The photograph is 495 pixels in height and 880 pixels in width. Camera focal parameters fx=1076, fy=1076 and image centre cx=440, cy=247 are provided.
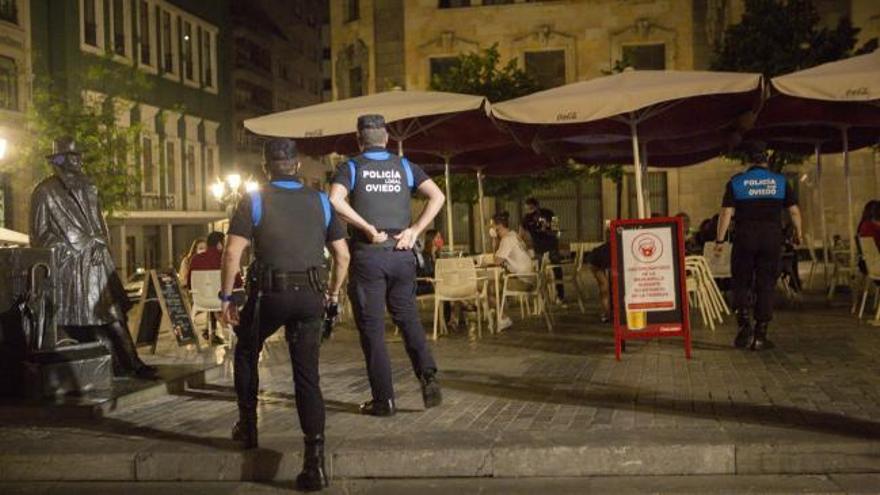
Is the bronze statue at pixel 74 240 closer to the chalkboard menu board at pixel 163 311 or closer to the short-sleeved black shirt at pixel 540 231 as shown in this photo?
the chalkboard menu board at pixel 163 311

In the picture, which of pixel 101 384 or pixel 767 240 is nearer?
pixel 101 384

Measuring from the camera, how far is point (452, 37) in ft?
Result: 119

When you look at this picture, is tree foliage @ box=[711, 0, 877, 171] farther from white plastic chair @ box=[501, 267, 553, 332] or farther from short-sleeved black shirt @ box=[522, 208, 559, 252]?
white plastic chair @ box=[501, 267, 553, 332]

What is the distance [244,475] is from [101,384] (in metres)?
2.53

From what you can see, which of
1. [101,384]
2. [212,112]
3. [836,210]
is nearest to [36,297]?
[101,384]

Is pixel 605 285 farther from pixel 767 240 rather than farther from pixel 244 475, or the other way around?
pixel 244 475

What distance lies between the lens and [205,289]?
12.0 meters

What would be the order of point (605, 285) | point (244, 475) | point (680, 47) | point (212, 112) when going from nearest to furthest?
point (244, 475), point (605, 285), point (680, 47), point (212, 112)

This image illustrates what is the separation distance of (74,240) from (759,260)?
590 cm

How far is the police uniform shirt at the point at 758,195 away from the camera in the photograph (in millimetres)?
9703

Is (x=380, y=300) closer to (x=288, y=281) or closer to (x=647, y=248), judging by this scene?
(x=288, y=281)

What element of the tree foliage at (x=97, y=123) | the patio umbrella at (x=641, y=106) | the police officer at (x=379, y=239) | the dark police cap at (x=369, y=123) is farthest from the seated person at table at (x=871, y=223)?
the tree foliage at (x=97, y=123)

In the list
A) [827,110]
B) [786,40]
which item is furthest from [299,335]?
[786,40]

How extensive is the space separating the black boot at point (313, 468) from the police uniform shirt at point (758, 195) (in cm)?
546
